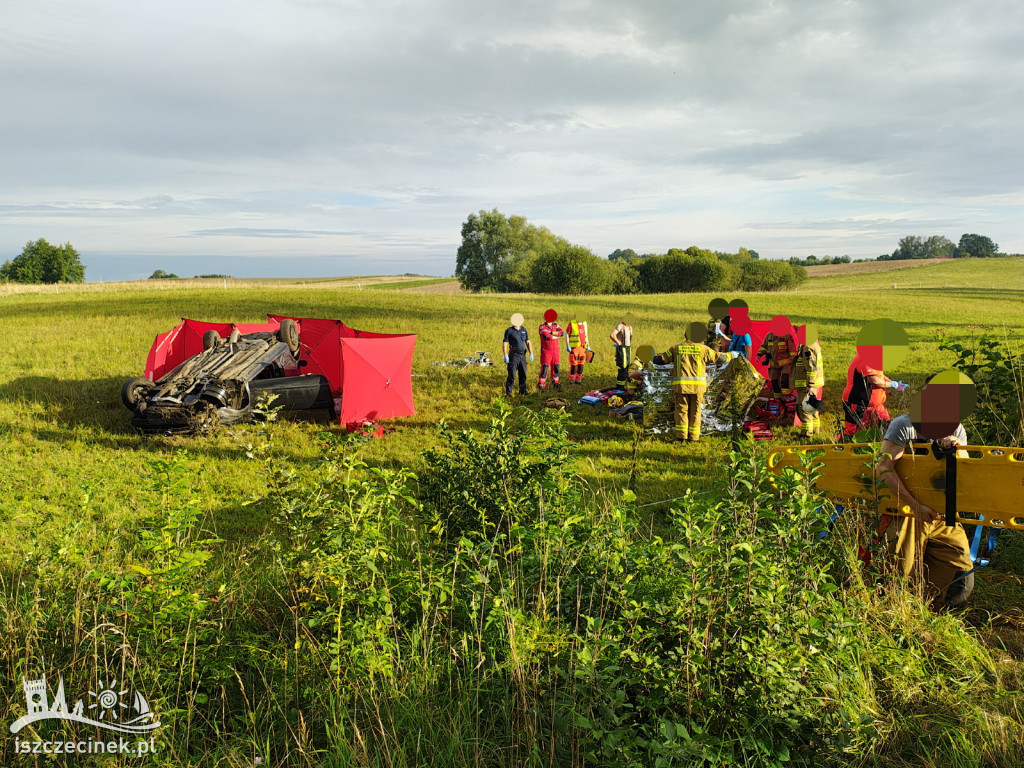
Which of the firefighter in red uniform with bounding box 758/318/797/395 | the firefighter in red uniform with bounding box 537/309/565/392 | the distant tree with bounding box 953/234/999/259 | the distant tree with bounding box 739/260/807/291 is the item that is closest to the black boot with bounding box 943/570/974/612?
the firefighter in red uniform with bounding box 758/318/797/395

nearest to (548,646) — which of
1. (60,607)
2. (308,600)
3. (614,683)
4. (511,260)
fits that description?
(614,683)

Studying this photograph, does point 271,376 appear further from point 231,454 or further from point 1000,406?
point 1000,406

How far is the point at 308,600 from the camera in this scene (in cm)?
342

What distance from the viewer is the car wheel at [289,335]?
39.9 feet

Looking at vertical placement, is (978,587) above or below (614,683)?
below

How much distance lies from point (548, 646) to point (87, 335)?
2228 cm

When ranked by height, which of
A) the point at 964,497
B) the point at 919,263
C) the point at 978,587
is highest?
the point at 919,263

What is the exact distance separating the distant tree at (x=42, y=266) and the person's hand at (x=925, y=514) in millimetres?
114064

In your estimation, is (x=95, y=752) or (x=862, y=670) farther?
(x=862, y=670)

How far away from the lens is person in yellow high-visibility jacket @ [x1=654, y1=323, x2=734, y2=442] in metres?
9.24

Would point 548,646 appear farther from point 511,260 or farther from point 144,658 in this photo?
point 511,260

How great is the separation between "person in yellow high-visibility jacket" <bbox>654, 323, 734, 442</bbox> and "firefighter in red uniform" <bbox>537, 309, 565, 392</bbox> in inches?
148

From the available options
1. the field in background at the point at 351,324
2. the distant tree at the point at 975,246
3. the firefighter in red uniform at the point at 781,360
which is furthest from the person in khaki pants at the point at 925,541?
the distant tree at the point at 975,246

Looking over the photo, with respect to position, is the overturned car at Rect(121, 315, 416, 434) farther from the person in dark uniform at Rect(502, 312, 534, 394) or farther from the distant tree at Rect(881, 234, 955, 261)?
the distant tree at Rect(881, 234, 955, 261)
